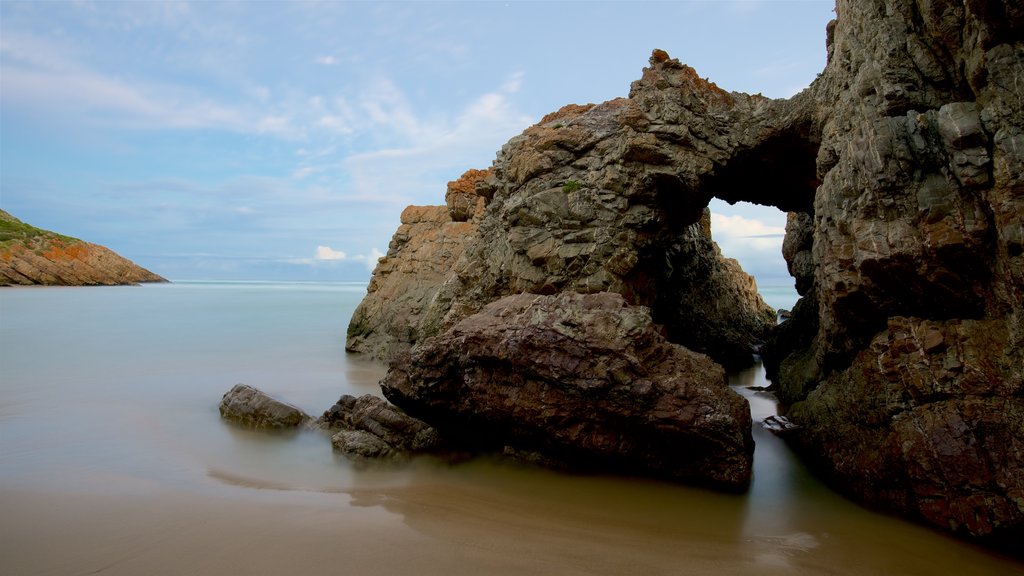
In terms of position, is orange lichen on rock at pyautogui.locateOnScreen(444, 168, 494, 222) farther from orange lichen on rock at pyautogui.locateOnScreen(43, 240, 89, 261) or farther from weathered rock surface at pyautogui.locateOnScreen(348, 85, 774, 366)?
orange lichen on rock at pyautogui.locateOnScreen(43, 240, 89, 261)

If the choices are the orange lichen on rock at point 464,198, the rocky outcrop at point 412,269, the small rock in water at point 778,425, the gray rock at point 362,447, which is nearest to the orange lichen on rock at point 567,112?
the rocky outcrop at point 412,269

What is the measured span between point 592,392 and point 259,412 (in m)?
5.85

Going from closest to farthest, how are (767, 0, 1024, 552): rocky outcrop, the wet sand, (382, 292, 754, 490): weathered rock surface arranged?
the wet sand < (767, 0, 1024, 552): rocky outcrop < (382, 292, 754, 490): weathered rock surface

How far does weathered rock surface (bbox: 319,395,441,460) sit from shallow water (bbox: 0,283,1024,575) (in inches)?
11.5

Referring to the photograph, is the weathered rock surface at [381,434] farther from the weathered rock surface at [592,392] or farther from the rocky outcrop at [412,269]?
the rocky outcrop at [412,269]

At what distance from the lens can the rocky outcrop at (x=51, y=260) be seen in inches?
2189

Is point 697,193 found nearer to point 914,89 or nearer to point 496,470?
point 914,89

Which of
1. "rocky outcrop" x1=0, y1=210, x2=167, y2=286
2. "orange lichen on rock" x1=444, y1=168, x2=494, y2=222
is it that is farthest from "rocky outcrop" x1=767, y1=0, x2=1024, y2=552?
"rocky outcrop" x1=0, y1=210, x2=167, y2=286

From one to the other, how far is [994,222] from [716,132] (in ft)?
20.5

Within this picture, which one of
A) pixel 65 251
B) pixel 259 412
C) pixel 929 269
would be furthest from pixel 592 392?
pixel 65 251

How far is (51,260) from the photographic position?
194ft

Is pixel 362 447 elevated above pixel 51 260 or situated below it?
below

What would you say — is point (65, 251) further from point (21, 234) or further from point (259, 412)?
point (259, 412)

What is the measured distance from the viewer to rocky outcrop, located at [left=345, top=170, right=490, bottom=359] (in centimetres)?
1691
